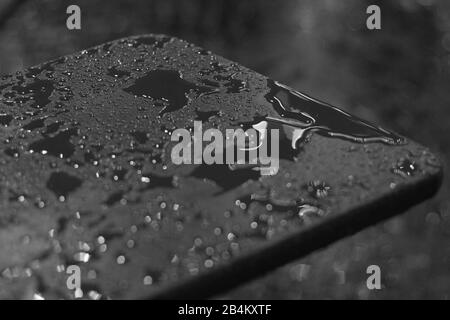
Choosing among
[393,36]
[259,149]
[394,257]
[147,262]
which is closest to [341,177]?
[259,149]

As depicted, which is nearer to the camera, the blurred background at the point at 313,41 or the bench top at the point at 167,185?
the bench top at the point at 167,185

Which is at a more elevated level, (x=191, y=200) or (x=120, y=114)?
(x=120, y=114)

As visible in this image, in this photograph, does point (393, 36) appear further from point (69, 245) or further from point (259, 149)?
point (69, 245)
